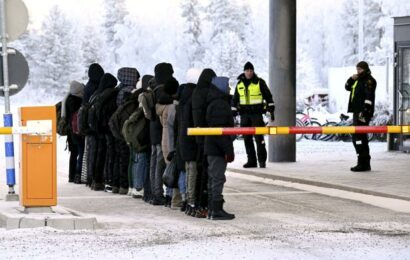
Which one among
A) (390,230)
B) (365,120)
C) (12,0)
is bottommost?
(390,230)

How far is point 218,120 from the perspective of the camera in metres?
11.7

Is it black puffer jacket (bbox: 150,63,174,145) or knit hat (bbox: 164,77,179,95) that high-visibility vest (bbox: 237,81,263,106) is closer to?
black puffer jacket (bbox: 150,63,174,145)

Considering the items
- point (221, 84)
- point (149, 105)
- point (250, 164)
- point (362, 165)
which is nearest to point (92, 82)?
point (149, 105)

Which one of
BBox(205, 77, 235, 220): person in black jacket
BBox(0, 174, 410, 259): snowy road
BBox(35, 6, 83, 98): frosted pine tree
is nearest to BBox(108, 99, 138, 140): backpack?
BBox(0, 174, 410, 259): snowy road

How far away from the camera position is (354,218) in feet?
39.3

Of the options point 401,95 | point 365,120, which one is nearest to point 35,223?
point 365,120

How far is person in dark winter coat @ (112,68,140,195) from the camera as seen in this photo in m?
14.9

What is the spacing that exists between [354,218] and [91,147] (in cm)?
551

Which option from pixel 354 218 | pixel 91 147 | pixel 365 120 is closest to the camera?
pixel 354 218

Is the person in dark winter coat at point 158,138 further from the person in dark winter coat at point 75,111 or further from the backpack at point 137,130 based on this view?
the person in dark winter coat at point 75,111

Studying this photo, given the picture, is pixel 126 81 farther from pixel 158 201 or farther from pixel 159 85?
Answer: pixel 158 201

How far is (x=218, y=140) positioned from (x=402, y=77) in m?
12.3

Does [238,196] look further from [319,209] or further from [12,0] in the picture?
[12,0]

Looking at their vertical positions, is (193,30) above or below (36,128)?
above
